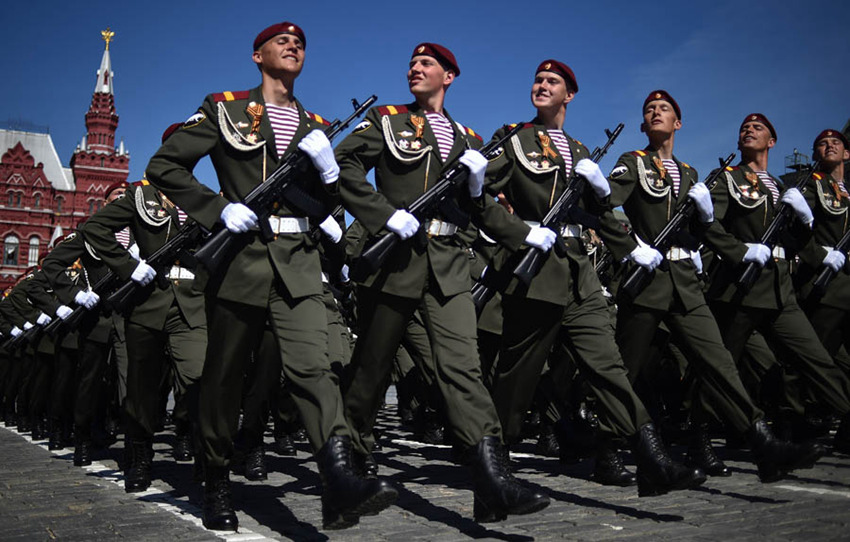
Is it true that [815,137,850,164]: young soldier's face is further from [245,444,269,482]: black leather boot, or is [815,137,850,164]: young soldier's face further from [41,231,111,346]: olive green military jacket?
[41,231,111,346]: olive green military jacket

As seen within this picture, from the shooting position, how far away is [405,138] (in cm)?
446

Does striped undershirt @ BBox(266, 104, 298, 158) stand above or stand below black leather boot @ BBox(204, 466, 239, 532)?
above

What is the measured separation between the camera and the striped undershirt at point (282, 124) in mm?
4121

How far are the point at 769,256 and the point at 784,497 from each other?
1.98 meters

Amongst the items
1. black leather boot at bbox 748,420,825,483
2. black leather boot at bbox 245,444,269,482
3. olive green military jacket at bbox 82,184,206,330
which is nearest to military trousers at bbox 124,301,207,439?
olive green military jacket at bbox 82,184,206,330

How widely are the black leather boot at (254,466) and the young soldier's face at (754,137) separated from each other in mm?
4323

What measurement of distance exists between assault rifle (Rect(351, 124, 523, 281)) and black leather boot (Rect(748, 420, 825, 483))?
2149 millimetres

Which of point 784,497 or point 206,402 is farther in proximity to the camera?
point 784,497

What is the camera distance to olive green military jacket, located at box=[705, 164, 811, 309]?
6004 millimetres

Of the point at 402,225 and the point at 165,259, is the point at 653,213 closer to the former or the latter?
the point at 402,225

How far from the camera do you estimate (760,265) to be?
236 inches

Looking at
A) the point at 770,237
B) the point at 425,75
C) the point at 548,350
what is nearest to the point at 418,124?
the point at 425,75

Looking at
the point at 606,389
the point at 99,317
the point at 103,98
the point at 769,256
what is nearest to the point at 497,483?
the point at 606,389

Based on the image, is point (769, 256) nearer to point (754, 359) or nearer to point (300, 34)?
point (754, 359)
